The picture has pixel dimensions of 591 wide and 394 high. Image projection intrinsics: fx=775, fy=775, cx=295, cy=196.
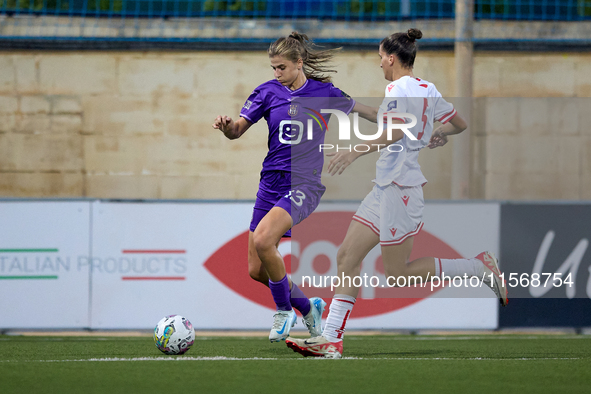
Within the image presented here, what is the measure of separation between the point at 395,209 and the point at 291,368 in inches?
40.5

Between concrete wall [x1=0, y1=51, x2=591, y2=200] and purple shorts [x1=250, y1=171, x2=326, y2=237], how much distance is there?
3.94 m

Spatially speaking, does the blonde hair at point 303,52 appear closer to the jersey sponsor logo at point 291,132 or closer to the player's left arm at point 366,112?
the player's left arm at point 366,112

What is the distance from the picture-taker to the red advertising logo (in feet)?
20.9

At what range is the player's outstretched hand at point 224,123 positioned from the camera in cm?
443

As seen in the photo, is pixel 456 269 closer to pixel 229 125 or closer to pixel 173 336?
pixel 229 125

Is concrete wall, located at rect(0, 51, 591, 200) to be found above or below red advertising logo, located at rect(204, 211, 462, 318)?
above

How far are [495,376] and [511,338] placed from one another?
8.50ft

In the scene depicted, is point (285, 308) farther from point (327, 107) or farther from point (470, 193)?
point (470, 193)

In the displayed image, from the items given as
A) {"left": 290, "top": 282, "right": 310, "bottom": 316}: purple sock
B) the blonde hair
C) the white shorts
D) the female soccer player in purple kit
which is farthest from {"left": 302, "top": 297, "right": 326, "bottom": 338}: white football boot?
the blonde hair

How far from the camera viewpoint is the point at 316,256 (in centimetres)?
634

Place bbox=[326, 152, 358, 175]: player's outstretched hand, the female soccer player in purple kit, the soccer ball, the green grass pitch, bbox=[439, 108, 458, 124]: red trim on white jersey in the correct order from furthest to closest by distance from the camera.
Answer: the female soccer player in purple kit, the soccer ball, bbox=[439, 108, 458, 124]: red trim on white jersey, bbox=[326, 152, 358, 175]: player's outstretched hand, the green grass pitch

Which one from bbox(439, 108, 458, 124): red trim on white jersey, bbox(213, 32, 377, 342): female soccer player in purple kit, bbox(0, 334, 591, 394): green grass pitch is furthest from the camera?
bbox(213, 32, 377, 342): female soccer player in purple kit

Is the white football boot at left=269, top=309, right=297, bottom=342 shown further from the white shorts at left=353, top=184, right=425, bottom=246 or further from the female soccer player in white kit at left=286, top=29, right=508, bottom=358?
the white shorts at left=353, top=184, right=425, bottom=246

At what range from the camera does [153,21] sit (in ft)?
29.6
